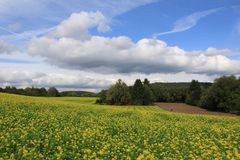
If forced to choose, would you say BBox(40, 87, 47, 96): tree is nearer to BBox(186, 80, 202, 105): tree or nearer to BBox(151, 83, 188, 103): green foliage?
BBox(151, 83, 188, 103): green foliage

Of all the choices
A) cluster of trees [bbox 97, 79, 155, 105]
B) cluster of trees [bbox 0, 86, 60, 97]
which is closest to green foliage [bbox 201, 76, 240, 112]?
cluster of trees [bbox 97, 79, 155, 105]

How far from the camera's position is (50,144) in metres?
13.3

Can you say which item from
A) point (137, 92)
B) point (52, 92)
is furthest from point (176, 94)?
point (52, 92)

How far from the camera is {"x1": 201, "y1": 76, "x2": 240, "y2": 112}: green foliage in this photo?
77.8 metres

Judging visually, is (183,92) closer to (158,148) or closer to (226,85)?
(226,85)

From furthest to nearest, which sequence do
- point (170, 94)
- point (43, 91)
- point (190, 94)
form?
point (43, 91), point (170, 94), point (190, 94)

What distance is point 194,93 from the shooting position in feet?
323

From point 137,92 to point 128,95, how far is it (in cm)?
276

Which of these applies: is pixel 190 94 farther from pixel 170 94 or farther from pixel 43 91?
pixel 43 91

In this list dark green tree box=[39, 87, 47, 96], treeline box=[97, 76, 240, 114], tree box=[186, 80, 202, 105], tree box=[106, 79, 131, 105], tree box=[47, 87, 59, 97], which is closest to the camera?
treeline box=[97, 76, 240, 114]

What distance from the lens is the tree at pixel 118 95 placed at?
9200cm

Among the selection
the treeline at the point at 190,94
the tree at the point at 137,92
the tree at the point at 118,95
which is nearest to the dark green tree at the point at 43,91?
the treeline at the point at 190,94

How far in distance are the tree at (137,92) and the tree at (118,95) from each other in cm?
151

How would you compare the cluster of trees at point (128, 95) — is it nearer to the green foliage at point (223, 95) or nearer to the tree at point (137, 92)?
the tree at point (137, 92)
